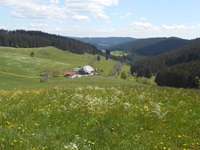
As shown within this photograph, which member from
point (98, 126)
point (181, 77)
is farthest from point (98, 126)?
point (181, 77)

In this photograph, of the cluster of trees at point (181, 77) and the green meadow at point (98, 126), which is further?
the cluster of trees at point (181, 77)

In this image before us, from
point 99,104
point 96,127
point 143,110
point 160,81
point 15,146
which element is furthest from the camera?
point 160,81

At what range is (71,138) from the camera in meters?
9.13

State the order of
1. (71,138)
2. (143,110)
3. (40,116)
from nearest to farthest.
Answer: (71,138), (40,116), (143,110)

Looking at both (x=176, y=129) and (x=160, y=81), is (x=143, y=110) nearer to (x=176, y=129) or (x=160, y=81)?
(x=176, y=129)

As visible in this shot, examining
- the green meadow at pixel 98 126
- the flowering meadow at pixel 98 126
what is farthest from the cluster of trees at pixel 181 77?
the flowering meadow at pixel 98 126

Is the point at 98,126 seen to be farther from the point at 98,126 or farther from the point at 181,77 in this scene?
the point at 181,77

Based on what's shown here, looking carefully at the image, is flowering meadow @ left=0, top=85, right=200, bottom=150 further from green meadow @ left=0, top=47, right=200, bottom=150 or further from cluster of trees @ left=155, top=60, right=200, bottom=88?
cluster of trees @ left=155, top=60, right=200, bottom=88

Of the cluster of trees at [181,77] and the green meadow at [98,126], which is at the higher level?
the green meadow at [98,126]

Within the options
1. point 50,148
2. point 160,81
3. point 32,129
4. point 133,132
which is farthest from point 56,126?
point 160,81

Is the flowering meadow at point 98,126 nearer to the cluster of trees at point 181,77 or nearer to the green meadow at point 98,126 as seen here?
the green meadow at point 98,126

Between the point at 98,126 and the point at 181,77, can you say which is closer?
the point at 98,126

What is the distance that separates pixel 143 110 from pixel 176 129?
2.60m

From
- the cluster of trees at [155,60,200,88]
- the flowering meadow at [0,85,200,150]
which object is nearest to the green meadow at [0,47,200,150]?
the flowering meadow at [0,85,200,150]
